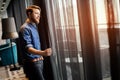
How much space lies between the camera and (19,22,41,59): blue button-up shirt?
84.8 inches

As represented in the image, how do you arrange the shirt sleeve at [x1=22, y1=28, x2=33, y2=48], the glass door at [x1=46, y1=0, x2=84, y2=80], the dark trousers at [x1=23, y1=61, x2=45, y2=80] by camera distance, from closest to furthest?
the shirt sleeve at [x1=22, y1=28, x2=33, y2=48] < the dark trousers at [x1=23, y1=61, x2=45, y2=80] < the glass door at [x1=46, y1=0, x2=84, y2=80]

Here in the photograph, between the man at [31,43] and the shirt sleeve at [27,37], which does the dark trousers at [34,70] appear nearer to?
the man at [31,43]

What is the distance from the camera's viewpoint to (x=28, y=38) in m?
2.17

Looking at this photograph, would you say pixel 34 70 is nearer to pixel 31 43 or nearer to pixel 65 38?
pixel 31 43

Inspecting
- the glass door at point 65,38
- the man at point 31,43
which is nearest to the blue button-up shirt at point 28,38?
the man at point 31,43

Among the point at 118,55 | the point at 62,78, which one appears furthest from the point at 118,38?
the point at 62,78

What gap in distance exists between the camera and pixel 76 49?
7.86 ft

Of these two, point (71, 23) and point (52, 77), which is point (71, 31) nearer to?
point (71, 23)

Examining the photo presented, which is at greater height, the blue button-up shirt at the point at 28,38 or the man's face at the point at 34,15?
the man's face at the point at 34,15

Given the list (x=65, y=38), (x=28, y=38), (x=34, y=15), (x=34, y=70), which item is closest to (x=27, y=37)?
(x=28, y=38)

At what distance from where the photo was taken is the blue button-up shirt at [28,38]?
2.15 m

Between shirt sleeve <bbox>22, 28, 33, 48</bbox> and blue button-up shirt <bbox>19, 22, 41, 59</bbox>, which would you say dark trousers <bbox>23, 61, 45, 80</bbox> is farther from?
shirt sleeve <bbox>22, 28, 33, 48</bbox>

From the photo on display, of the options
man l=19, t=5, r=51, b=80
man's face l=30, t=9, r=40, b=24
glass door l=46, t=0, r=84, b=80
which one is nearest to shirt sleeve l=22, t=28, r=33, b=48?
man l=19, t=5, r=51, b=80

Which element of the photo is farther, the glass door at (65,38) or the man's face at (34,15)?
the glass door at (65,38)
